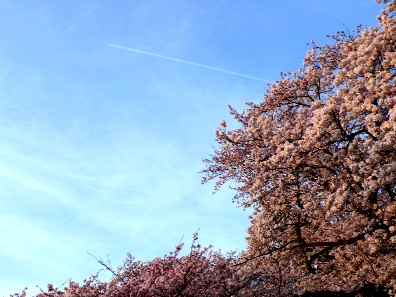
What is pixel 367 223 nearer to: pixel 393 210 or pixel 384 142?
pixel 393 210

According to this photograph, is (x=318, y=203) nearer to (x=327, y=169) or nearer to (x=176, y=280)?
(x=327, y=169)

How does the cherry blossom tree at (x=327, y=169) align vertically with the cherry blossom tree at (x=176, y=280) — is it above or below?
above

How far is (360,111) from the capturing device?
1488 cm

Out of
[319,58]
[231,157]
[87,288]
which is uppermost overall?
[319,58]

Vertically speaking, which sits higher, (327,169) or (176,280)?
(327,169)

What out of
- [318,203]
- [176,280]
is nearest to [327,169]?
[318,203]

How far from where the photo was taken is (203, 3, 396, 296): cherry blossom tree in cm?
1515

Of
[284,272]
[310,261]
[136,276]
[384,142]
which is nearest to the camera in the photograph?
[384,142]

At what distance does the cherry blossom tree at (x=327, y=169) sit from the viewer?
15.1 m

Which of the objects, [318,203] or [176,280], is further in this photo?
[318,203]

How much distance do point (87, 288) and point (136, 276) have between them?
2126 mm

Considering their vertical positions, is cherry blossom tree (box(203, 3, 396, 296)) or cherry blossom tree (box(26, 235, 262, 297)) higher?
cherry blossom tree (box(203, 3, 396, 296))

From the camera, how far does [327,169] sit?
17.2 meters

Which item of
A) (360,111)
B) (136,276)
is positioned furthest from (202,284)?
(360,111)
